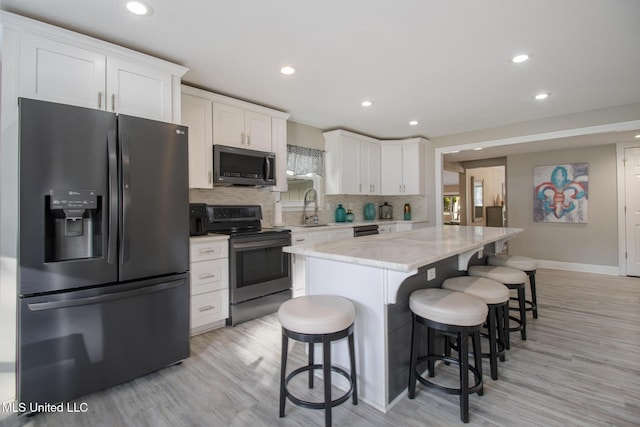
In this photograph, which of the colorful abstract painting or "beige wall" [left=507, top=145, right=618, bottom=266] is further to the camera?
the colorful abstract painting

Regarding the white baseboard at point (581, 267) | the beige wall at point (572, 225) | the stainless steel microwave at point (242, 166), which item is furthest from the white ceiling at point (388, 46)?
the white baseboard at point (581, 267)

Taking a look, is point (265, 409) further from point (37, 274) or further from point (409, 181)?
point (409, 181)

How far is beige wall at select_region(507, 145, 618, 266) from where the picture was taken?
534cm

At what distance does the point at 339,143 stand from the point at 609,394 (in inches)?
155

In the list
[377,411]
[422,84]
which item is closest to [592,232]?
[422,84]

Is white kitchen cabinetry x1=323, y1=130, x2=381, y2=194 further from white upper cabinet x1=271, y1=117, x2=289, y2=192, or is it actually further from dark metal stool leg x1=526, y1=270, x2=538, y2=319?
dark metal stool leg x1=526, y1=270, x2=538, y2=319

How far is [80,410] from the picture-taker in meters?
1.84

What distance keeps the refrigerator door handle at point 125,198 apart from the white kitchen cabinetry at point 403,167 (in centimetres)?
435

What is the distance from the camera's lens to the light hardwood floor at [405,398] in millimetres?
1733

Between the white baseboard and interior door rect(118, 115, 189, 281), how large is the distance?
6.42 m

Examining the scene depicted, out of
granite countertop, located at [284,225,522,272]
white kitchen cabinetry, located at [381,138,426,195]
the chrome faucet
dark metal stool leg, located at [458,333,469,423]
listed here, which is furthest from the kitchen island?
white kitchen cabinetry, located at [381,138,426,195]

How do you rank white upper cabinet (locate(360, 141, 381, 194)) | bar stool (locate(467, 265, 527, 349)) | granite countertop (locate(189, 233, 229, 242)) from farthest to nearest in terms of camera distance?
white upper cabinet (locate(360, 141, 381, 194)) < granite countertop (locate(189, 233, 229, 242)) < bar stool (locate(467, 265, 527, 349))

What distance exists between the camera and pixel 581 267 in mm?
5590

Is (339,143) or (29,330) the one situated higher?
(339,143)
